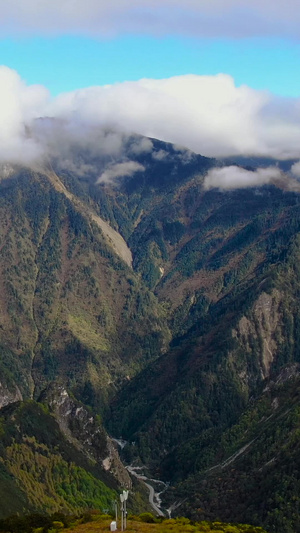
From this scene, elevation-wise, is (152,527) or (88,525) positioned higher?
(88,525)

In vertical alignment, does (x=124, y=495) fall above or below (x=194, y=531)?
above

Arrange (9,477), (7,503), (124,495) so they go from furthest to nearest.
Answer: (9,477)
(7,503)
(124,495)

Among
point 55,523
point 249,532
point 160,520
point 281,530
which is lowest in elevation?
point 281,530

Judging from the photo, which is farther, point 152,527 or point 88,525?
point 88,525

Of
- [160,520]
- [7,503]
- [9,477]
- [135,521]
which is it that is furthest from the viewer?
[9,477]

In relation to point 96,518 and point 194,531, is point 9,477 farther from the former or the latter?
point 194,531

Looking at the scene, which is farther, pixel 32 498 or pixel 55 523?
pixel 32 498

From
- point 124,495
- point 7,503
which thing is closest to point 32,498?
point 7,503

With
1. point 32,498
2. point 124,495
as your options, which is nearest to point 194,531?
point 124,495

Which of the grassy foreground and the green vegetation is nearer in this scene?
the grassy foreground

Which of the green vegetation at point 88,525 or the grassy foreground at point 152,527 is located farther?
the green vegetation at point 88,525
